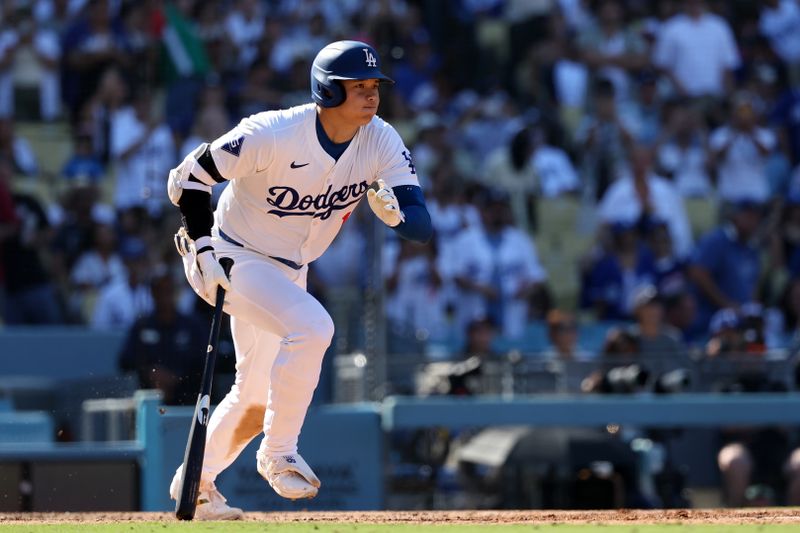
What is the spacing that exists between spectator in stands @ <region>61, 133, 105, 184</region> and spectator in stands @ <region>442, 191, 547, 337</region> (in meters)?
Answer: 2.86

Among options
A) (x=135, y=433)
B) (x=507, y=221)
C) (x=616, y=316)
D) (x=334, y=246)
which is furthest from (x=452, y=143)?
(x=135, y=433)

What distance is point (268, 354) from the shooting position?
20.8 feet

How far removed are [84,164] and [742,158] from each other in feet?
19.3

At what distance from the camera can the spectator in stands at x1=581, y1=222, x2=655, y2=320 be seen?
473 inches

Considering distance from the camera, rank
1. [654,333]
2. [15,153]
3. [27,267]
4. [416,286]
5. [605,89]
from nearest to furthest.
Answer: [654,333] → [27,267] → [416,286] → [15,153] → [605,89]

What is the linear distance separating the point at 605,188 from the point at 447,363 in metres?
4.52

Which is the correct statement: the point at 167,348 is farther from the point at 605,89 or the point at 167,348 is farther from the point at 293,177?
the point at 605,89

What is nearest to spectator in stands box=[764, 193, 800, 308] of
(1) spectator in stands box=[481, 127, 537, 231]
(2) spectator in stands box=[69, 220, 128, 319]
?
(1) spectator in stands box=[481, 127, 537, 231]

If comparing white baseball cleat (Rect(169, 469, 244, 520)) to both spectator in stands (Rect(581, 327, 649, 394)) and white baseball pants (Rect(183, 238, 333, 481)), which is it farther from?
spectator in stands (Rect(581, 327, 649, 394))

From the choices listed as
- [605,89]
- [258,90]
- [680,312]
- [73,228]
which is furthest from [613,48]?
[73,228]

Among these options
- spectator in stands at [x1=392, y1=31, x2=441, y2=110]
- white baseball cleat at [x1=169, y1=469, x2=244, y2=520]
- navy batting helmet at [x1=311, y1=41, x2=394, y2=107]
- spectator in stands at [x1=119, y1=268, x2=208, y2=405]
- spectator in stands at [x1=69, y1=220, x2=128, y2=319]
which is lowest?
white baseball cleat at [x1=169, y1=469, x2=244, y2=520]

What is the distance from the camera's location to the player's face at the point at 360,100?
611cm

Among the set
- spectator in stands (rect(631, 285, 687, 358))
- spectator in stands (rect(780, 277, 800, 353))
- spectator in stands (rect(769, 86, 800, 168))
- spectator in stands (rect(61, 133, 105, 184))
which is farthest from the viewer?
spectator in stands (rect(769, 86, 800, 168))


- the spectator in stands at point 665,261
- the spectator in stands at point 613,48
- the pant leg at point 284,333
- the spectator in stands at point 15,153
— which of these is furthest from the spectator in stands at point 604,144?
the pant leg at point 284,333
